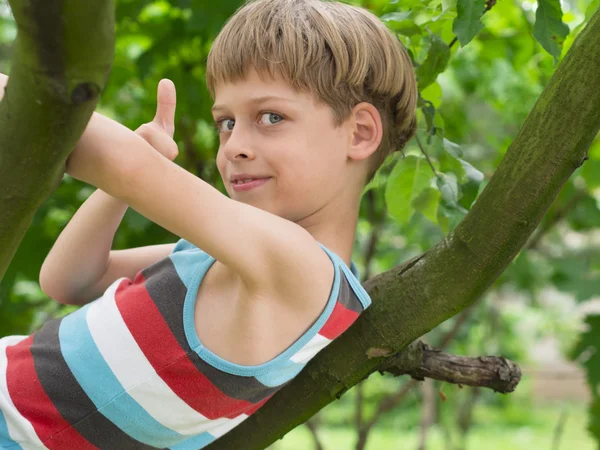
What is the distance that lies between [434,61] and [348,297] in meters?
0.35

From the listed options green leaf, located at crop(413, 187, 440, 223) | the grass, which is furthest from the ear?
the grass

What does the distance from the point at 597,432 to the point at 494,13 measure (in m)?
1.23

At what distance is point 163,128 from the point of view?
80 cm

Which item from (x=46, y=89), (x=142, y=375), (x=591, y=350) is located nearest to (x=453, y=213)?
(x=142, y=375)

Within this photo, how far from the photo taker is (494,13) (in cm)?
235

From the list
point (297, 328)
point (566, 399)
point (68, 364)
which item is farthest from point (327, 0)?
point (566, 399)

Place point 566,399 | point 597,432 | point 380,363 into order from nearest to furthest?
point 380,363
point 597,432
point 566,399

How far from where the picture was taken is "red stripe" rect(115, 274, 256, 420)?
2.92 feet

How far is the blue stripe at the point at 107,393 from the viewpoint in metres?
0.90

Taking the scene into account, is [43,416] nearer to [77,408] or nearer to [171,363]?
[77,408]

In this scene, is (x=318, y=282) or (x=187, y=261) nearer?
(x=318, y=282)

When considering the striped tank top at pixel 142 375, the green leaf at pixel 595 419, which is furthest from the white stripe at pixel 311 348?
the green leaf at pixel 595 419

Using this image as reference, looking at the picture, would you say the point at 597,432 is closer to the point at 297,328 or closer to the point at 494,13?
the point at 494,13

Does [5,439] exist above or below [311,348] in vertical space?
below
